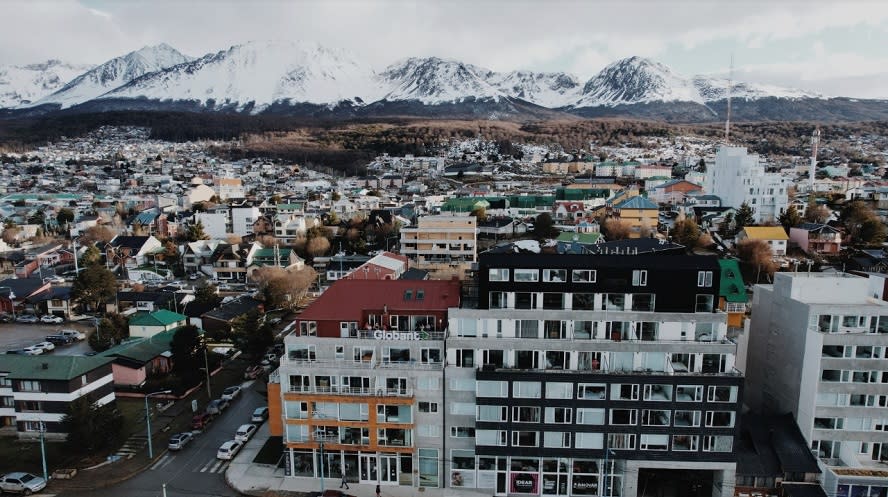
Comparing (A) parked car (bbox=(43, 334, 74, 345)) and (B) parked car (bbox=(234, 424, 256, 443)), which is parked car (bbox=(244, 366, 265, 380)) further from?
(A) parked car (bbox=(43, 334, 74, 345))

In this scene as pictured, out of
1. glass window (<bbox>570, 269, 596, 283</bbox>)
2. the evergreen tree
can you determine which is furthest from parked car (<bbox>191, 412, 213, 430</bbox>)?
the evergreen tree

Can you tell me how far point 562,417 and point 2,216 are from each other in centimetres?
10479

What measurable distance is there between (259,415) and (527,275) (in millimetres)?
15975

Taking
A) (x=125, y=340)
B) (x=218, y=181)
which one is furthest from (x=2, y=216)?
(x=125, y=340)

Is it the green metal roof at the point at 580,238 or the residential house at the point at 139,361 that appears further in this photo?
the green metal roof at the point at 580,238

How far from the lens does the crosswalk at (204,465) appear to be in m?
24.2

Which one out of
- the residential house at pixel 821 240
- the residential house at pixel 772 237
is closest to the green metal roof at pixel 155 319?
the residential house at pixel 772 237

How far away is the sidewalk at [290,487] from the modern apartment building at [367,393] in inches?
12.9

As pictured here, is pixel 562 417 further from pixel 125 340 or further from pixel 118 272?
pixel 118 272

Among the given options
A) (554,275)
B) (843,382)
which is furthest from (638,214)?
(554,275)

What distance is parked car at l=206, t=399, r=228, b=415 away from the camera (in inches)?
1146

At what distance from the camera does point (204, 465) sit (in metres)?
24.6

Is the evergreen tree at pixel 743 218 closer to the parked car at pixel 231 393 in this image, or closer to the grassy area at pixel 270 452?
the parked car at pixel 231 393

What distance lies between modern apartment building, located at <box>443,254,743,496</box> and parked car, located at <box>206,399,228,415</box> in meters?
13.6
